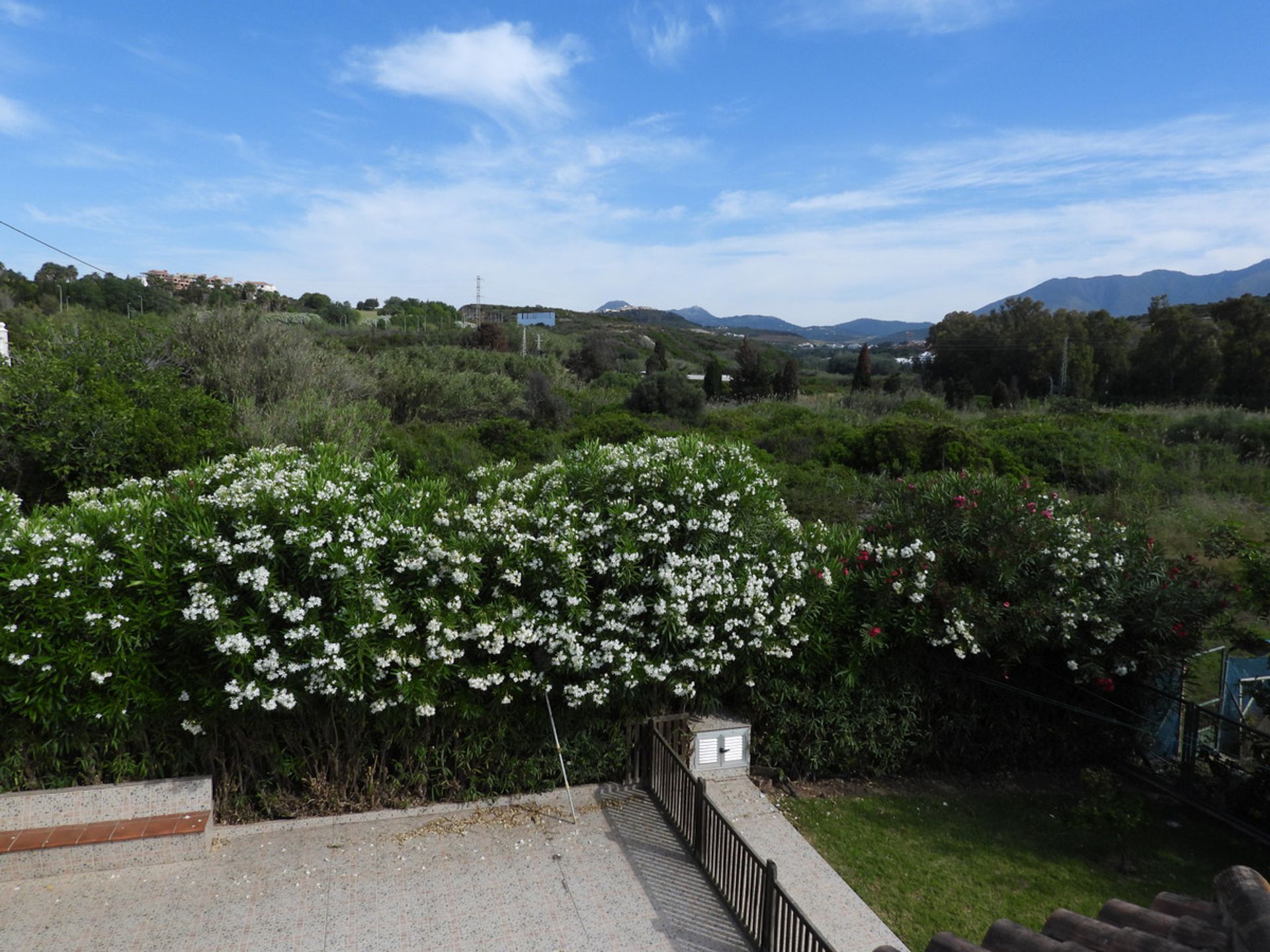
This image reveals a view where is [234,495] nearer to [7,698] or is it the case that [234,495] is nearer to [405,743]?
[7,698]

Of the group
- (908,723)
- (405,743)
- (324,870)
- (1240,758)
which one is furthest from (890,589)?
(324,870)

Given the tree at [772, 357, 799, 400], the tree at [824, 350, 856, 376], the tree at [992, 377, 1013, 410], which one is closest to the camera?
the tree at [992, 377, 1013, 410]

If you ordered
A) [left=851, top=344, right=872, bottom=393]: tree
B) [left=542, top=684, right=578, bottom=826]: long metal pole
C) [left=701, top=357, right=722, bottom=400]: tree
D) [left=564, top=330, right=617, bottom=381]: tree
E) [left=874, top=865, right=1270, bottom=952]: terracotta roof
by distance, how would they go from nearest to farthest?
[left=874, top=865, right=1270, bottom=952]: terracotta roof < [left=542, top=684, right=578, bottom=826]: long metal pole < [left=701, top=357, right=722, bottom=400]: tree < [left=851, top=344, right=872, bottom=393]: tree < [left=564, top=330, right=617, bottom=381]: tree

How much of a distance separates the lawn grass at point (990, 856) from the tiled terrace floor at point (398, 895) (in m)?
1.21

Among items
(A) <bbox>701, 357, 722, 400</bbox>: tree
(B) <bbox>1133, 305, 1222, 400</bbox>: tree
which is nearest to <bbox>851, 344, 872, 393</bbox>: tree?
(A) <bbox>701, 357, 722, 400</bbox>: tree

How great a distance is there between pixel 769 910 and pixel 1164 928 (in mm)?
2045

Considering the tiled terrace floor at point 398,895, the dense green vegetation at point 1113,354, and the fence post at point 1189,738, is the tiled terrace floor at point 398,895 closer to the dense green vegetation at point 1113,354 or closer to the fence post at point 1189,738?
the fence post at point 1189,738

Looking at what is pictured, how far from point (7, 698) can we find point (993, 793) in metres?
7.32

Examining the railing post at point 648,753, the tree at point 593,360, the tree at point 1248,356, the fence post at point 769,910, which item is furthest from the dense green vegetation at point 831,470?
the tree at point 593,360

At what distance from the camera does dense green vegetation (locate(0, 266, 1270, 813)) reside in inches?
241

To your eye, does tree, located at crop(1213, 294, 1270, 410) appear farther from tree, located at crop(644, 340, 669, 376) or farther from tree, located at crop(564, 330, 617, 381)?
tree, located at crop(564, 330, 617, 381)

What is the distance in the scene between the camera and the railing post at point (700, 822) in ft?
17.3

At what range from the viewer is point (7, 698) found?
477 centimetres

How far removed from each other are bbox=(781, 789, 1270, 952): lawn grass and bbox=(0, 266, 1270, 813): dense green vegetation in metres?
0.49
